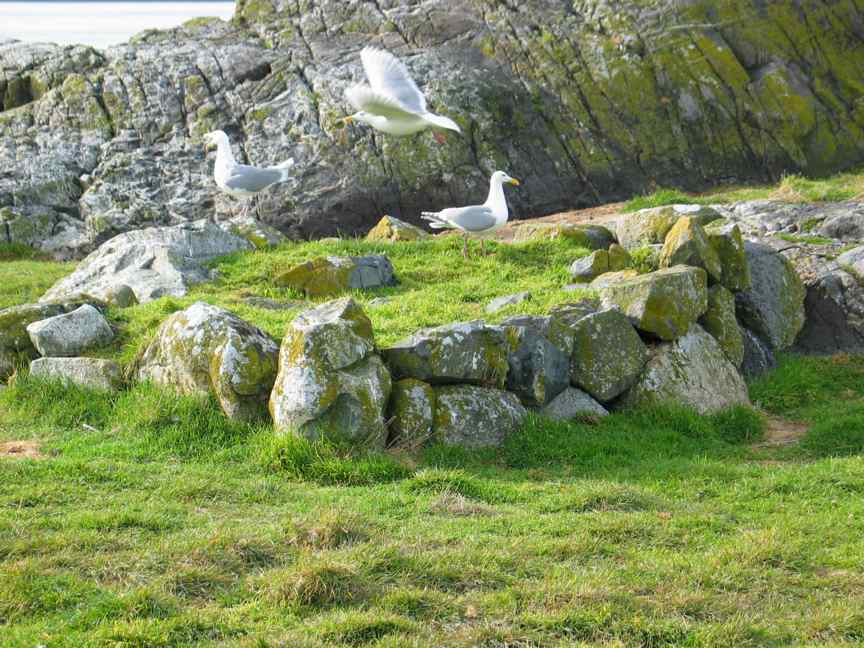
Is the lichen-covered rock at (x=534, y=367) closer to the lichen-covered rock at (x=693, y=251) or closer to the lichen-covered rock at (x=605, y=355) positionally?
the lichen-covered rock at (x=605, y=355)

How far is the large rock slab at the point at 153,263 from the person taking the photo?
15.9m

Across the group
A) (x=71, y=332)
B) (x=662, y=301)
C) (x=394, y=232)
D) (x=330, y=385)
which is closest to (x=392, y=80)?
(x=394, y=232)

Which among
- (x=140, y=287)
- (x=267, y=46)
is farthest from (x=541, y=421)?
(x=267, y=46)

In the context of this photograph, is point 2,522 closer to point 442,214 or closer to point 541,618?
point 541,618

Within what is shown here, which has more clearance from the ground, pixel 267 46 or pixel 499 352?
pixel 267 46

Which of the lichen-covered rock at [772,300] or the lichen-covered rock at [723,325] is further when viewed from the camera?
the lichen-covered rock at [772,300]

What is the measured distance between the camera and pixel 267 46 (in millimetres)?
28062

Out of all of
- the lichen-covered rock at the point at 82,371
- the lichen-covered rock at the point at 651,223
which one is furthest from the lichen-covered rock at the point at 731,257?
the lichen-covered rock at the point at 82,371

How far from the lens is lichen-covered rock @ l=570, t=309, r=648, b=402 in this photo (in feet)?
40.7

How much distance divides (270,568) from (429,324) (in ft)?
20.6

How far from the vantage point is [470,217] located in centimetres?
1700

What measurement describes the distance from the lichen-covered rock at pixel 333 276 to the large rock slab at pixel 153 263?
5.14 ft

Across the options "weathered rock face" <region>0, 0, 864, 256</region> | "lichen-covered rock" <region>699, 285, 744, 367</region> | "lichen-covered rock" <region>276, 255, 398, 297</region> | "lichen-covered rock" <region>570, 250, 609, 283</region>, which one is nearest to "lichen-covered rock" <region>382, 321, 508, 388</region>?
"lichen-covered rock" <region>699, 285, 744, 367</region>

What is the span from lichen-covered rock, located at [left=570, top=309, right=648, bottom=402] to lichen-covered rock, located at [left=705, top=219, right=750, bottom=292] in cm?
253
